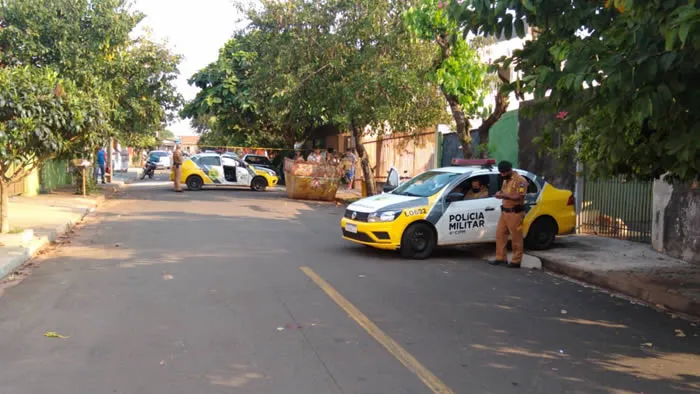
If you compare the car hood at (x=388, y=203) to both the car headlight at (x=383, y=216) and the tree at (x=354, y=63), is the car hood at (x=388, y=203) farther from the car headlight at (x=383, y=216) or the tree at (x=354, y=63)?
the tree at (x=354, y=63)

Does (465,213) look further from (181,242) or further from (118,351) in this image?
(118,351)

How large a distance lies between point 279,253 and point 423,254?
8.05 ft

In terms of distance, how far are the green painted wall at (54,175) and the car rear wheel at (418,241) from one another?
53.9ft

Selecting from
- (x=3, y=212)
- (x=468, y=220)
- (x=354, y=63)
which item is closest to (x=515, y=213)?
(x=468, y=220)

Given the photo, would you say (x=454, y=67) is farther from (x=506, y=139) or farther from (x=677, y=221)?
(x=677, y=221)

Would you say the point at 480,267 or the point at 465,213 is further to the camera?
the point at 465,213

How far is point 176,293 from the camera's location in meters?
7.76

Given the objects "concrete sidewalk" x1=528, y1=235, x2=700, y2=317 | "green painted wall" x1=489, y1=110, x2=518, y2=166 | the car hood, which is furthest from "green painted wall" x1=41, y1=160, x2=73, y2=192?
"concrete sidewalk" x1=528, y1=235, x2=700, y2=317

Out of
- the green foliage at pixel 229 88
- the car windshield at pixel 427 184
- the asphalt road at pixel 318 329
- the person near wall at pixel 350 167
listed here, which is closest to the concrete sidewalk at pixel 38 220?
the asphalt road at pixel 318 329

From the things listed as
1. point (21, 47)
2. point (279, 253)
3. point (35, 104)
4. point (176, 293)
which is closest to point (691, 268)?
point (279, 253)

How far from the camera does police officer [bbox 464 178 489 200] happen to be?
448 inches

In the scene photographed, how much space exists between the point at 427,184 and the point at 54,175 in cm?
1923

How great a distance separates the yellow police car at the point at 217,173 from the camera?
27234mm

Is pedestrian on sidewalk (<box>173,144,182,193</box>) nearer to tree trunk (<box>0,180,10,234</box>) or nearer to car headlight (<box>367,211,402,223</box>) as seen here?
tree trunk (<box>0,180,10,234</box>)
